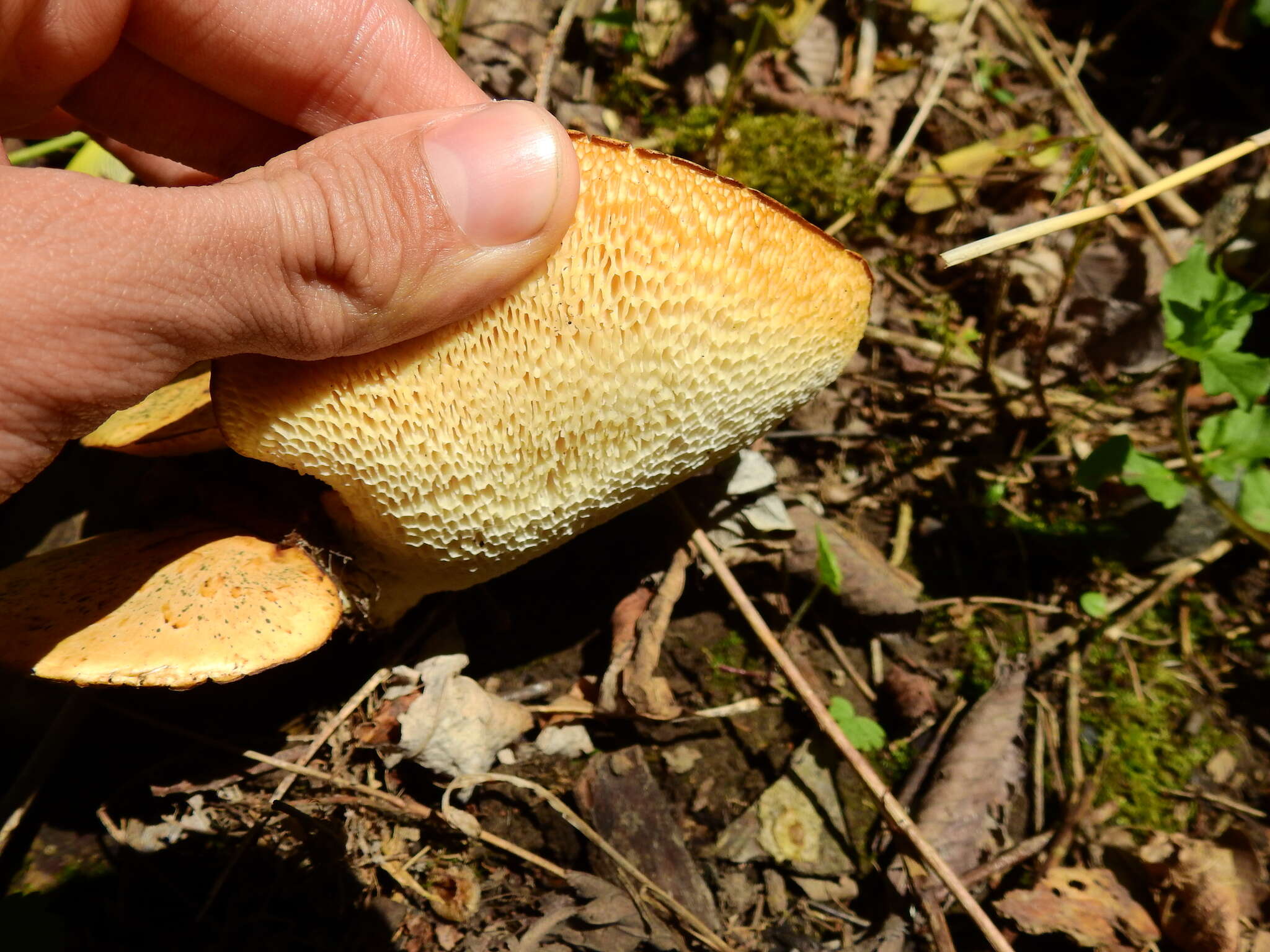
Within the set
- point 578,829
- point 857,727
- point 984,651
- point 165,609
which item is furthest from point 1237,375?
point 165,609

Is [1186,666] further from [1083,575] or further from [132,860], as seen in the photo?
[132,860]

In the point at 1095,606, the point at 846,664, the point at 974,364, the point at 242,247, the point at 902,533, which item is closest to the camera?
the point at 242,247

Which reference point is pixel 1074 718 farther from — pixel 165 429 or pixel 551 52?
pixel 551 52

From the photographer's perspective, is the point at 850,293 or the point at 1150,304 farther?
the point at 1150,304

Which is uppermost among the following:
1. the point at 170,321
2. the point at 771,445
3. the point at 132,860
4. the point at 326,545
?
the point at 170,321

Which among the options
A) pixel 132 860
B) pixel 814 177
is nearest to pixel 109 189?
pixel 132 860

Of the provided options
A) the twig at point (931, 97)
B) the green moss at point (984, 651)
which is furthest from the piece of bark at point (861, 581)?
the twig at point (931, 97)

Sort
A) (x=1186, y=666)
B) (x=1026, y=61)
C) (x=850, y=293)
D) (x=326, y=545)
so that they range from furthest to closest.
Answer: (x=1026, y=61), (x=1186, y=666), (x=326, y=545), (x=850, y=293)

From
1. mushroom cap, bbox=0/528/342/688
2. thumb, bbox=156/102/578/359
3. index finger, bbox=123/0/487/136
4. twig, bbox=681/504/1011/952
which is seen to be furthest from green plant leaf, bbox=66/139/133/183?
twig, bbox=681/504/1011/952

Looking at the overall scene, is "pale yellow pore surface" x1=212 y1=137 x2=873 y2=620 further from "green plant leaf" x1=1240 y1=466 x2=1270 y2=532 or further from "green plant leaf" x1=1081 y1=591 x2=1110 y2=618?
"green plant leaf" x1=1240 y1=466 x2=1270 y2=532
